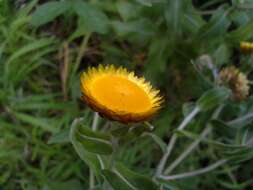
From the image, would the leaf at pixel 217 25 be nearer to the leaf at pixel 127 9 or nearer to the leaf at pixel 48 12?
the leaf at pixel 127 9

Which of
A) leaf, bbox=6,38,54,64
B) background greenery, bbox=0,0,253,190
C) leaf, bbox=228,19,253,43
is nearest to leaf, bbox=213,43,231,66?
background greenery, bbox=0,0,253,190

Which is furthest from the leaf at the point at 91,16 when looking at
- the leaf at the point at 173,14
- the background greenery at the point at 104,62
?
the leaf at the point at 173,14

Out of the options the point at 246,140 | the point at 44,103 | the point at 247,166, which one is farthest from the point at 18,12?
the point at 247,166

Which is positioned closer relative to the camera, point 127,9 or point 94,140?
point 94,140

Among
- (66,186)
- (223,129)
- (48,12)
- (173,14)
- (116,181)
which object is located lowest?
(116,181)

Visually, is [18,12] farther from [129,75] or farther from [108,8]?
[129,75]

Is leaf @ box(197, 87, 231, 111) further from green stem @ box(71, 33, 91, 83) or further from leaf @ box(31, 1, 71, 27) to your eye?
green stem @ box(71, 33, 91, 83)

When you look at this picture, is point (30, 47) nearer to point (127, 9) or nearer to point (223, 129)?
point (127, 9)

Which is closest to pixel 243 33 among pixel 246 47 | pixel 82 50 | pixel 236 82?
pixel 246 47
